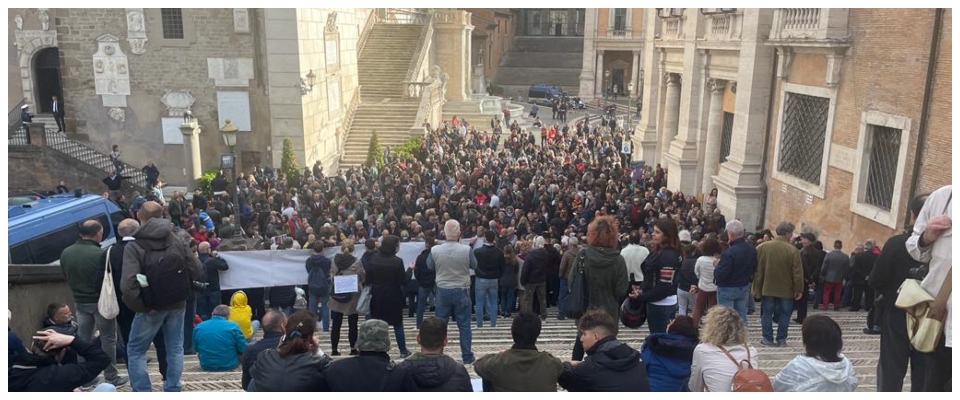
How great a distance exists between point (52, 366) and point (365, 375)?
1.98m

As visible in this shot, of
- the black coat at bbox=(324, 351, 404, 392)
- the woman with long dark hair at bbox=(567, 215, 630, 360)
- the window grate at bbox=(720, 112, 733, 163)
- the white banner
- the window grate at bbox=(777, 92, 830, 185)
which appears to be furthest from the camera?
the window grate at bbox=(720, 112, 733, 163)

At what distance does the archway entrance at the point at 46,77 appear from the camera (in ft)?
90.7

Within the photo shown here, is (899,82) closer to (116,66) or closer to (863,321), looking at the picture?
(863,321)

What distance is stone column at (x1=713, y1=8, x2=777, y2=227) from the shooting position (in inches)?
623

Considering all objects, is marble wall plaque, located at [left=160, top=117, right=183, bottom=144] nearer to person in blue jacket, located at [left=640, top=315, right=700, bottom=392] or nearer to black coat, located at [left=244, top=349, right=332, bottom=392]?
black coat, located at [left=244, top=349, right=332, bottom=392]

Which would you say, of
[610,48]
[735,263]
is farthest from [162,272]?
[610,48]

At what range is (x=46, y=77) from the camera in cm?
2802

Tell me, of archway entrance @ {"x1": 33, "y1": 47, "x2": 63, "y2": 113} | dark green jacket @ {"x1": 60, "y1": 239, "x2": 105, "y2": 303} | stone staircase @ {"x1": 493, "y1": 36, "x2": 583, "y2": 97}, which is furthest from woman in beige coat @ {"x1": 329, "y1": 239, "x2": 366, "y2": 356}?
stone staircase @ {"x1": 493, "y1": 36, "x2": 583, "y2": 97}

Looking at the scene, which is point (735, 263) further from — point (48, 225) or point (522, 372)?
point (48, 225)

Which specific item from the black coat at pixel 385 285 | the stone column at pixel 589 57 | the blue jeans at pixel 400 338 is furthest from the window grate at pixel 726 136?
the stone column at pixel 589 57

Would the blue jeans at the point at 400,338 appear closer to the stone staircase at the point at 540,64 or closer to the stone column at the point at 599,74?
the stone column at the point at 599,74

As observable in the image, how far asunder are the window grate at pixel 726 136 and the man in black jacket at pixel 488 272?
37.7 feet

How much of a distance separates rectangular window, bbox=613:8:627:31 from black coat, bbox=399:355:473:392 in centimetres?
5572

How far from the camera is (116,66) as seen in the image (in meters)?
23.3
